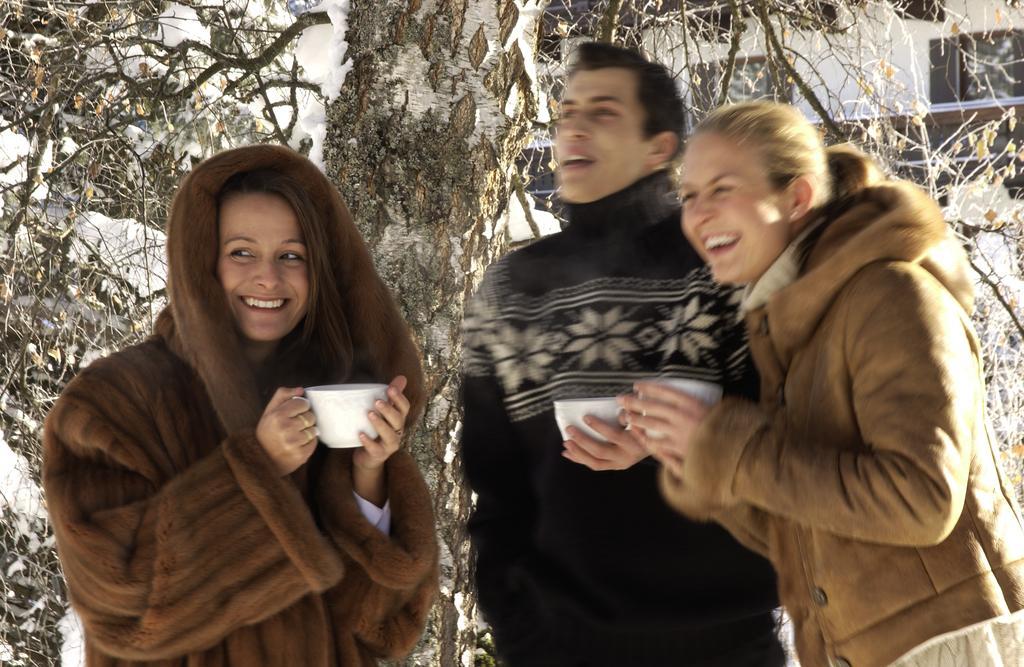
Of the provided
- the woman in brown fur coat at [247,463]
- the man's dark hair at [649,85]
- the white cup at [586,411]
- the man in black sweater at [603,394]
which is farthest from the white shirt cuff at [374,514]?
the man's dark hair at [649,85]

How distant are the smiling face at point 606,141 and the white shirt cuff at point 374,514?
0.74 meters

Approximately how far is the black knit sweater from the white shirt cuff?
0.70 ft

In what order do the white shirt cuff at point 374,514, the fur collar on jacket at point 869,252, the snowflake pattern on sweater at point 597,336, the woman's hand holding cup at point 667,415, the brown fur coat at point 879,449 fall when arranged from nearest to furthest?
the brown fur coat at point 879,449
the fur collar on jacket at point 869,252
the woman's hand holding cup at point 667,415
the snowflake pattern on sweater at point 597,336
the white shirt cuff at point 374,514

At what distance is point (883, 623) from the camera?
1.60 meters

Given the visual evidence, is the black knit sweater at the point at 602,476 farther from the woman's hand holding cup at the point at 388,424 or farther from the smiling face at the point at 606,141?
the woman's hand holding cup at the point at 388,424

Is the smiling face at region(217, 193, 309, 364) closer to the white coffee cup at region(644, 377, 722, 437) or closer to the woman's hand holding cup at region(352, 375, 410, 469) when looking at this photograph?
the woman's hand holding cup at region(352, 375, 410, 469)

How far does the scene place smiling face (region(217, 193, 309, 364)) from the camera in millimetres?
2166

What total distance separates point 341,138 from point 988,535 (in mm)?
2021

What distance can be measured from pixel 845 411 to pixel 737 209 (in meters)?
0.39

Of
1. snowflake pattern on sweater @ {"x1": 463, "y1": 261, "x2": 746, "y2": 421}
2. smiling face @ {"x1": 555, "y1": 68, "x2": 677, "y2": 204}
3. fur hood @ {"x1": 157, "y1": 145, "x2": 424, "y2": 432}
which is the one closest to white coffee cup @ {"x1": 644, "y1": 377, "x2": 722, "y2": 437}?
snowflake pattern on sweater @ {"x1": 463, "y1": 261, "x2": 746, "y2": 421}

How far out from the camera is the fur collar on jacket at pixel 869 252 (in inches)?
63.5

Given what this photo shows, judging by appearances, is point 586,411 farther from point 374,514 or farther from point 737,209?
point 374,514

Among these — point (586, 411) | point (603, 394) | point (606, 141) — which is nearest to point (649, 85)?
point (606, 141)

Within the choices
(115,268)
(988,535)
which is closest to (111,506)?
(988,535)
